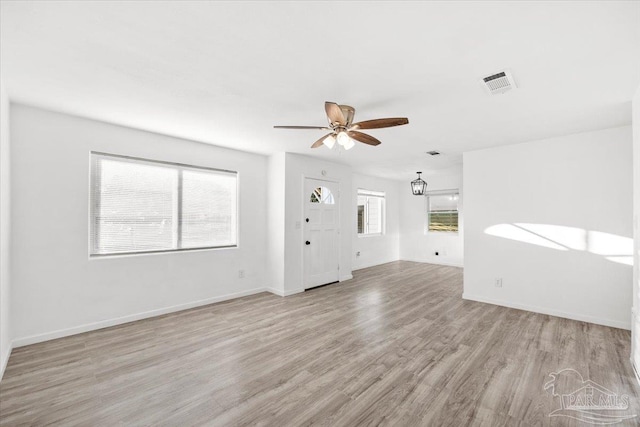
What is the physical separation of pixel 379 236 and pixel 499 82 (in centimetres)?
587

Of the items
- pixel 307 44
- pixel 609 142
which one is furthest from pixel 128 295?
pixel 609 142

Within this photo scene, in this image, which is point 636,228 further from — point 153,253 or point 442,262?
point 153,253

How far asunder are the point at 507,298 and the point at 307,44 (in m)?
4.57

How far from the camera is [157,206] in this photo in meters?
3.93

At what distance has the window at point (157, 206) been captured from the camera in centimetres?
349

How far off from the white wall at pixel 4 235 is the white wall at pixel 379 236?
5576 millimetres

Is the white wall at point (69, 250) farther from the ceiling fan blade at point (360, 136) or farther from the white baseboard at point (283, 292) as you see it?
the ceiling fan blade at point (360, 136)

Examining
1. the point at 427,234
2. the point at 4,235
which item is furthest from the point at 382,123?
the point at 427,234

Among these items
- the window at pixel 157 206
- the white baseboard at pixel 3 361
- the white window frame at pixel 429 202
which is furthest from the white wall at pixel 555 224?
the white baseboard at pixel 3 361

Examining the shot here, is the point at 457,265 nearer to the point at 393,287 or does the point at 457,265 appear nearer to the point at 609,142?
the point at 393,287

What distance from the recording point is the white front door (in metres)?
5.27

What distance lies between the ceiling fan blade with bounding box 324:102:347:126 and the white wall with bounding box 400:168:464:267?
223 inches

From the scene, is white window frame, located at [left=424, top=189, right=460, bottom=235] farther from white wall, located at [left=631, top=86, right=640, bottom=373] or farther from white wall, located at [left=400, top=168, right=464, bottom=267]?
white wall, located at [left=631, top=86, right=640, bottom=373]

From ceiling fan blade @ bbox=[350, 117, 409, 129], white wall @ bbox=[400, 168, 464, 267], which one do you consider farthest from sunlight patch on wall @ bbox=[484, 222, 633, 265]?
white wall @ bbox=[400, 168, 464, 267]
